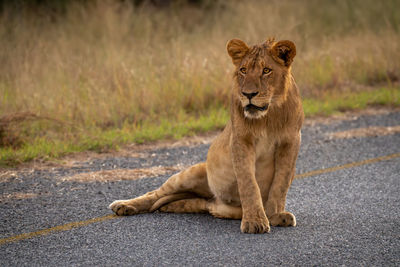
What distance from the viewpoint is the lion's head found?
4.37 m

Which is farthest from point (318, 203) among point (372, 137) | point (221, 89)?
point (221, 89)

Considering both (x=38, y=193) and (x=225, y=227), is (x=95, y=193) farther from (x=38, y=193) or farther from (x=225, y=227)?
(x=225, y=227)

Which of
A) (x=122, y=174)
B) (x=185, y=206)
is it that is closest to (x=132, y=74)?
(x=122, y=174)

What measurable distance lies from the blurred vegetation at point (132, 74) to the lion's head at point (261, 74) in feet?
10.9

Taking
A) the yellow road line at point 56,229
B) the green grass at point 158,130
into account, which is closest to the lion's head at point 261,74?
the yellow road line at point 56,229

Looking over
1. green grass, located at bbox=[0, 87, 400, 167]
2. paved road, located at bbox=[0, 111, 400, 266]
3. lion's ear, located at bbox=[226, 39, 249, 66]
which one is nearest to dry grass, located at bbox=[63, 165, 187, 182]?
paved road, located at bbox=[0, 111, 400, 266]

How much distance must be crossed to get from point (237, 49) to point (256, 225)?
51.8 inches

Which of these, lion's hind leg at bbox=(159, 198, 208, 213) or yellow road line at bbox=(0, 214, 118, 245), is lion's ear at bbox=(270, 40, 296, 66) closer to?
lion's hind leg at bbox=(159, 198, 208, 213)

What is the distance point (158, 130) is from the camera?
27.6 ft

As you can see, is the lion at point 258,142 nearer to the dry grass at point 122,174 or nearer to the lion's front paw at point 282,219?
the lion's front paw at point 282,219

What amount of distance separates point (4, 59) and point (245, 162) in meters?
6.13

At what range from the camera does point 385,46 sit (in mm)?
12906

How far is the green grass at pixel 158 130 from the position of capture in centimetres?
718

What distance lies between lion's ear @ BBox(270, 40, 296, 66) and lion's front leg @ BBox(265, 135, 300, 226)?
60 centimetres
